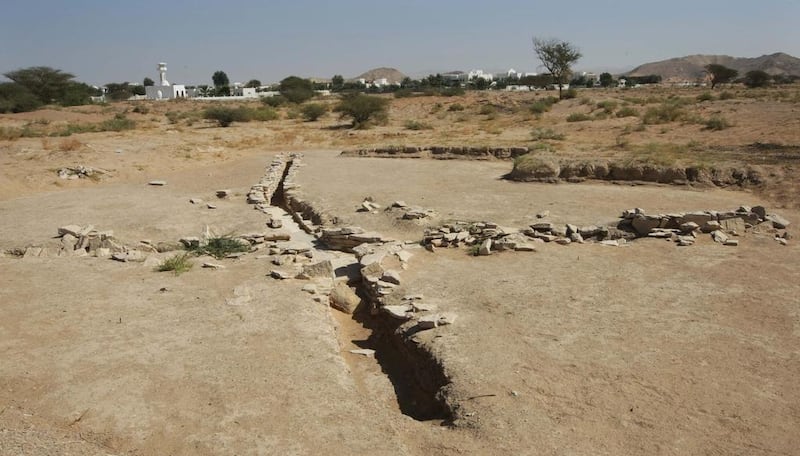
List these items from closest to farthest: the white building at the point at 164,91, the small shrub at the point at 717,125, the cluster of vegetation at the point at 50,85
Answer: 1. the small shrub at the point at 717,125
2. the cluster of vegetation at the point at 50,85
3. the white building at the point at 164,91

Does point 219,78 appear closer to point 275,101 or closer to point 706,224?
point 275,101

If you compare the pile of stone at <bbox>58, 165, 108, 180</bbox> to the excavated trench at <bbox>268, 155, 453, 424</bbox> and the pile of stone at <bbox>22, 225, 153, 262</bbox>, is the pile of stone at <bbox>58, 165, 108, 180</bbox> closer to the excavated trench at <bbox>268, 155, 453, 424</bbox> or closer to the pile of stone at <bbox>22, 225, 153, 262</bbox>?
the pile of stone at <bbox>22, 225, 153, 262</bbox>

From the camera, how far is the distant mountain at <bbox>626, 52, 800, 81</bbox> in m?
142

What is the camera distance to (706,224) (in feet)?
34.0

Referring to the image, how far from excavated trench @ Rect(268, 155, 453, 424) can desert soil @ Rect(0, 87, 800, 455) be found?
0.13m

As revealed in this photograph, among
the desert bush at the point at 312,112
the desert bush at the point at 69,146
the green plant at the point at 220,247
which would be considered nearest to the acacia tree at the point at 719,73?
the desert bush at the point at 312,112

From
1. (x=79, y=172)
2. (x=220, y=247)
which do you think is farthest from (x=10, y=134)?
(x=220, y=247)

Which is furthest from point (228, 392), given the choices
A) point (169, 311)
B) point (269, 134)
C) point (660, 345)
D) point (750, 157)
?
point (269, 134)

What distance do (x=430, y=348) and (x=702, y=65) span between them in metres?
→ 183

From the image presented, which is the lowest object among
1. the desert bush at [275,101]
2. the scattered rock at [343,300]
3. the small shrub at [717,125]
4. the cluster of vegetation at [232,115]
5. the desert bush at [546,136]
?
the scattered rock at [343,300]

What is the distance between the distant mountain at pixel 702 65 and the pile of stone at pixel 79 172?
150743mm

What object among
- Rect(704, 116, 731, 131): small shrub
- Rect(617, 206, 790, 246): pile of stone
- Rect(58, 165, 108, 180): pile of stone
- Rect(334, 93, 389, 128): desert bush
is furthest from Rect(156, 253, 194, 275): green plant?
Rect(334, 93, 389, 128): desert bush

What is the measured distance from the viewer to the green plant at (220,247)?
982 cm

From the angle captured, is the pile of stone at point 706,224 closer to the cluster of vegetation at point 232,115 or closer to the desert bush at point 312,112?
the cluster of vegetation at point 232,115
